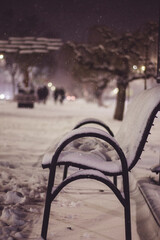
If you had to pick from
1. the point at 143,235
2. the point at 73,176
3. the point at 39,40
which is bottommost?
the point at 143,235

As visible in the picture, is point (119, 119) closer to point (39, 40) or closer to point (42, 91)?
point (39, 40)

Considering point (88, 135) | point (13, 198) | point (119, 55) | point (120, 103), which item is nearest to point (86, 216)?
point (13, 198)

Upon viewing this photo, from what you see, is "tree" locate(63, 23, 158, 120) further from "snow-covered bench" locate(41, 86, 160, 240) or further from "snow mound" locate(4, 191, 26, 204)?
"snow-covered bench" locate(41, 86, 160, 240)

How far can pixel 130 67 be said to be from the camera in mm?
14320

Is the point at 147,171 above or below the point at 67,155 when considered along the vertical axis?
below

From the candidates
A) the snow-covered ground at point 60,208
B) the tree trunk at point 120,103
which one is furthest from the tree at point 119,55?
the snow-covered ground at point 60,208

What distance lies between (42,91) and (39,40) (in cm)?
1926

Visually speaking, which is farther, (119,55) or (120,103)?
(120,103)

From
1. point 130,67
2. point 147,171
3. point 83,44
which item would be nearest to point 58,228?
point 147,171

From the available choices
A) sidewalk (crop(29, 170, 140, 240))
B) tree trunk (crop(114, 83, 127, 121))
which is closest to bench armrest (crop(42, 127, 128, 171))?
sidewalk (crop(29, 170, 140, 240))

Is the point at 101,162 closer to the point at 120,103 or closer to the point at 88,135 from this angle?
the point at 88,135

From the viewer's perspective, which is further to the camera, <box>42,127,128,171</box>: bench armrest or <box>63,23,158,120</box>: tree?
<box>63,23,158,120</box>: tree

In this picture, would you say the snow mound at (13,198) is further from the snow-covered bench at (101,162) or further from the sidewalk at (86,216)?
the snow-covered bench at (101,162)

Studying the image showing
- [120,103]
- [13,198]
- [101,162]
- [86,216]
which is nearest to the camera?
[101,162]
